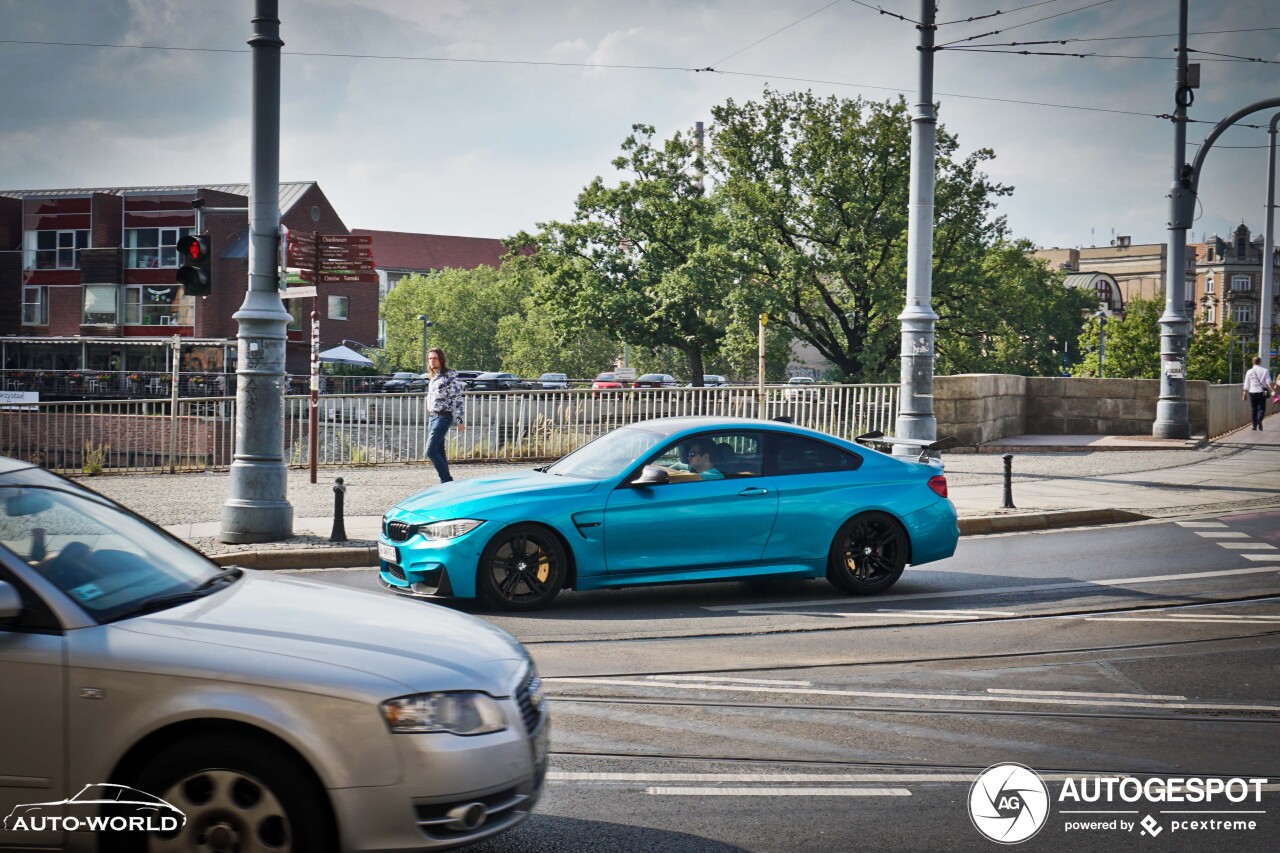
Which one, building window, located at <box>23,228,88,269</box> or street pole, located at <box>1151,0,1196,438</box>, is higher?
building window, located at <box>23,228,88,269</box>

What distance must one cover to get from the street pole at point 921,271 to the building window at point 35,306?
6018cm

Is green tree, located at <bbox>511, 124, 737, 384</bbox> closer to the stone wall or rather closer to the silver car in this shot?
the stone wall

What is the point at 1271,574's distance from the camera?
11.3 metres

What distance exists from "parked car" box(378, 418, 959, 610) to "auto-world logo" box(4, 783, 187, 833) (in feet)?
17.5

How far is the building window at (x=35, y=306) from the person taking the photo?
66.1 metres

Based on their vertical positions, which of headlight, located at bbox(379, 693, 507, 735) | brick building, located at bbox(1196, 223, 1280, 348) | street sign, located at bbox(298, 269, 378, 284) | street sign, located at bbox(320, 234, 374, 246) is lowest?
headlight, located at bbox(379, 693, 507, 735)

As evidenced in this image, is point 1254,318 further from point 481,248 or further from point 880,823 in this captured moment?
point 880,823

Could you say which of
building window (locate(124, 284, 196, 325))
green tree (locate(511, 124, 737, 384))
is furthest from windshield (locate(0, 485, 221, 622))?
building window (locate(124, 284, 196, 325))

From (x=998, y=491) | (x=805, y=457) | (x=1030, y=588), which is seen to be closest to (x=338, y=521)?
(x=805, y=457)

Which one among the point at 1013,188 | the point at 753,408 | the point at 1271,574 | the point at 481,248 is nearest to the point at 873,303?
the point at 1013,188

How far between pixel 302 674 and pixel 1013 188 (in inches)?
1744

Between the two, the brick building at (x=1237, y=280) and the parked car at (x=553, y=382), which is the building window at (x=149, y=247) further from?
the brick building at (x=1237, y=280)

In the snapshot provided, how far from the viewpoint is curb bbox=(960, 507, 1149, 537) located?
14391mm

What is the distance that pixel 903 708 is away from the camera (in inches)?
258
